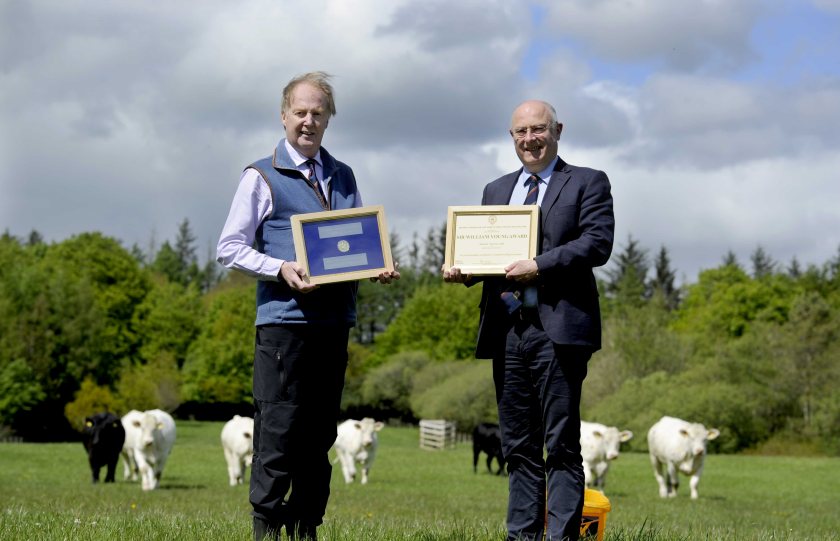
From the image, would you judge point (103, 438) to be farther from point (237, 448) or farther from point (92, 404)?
point (92, 404)

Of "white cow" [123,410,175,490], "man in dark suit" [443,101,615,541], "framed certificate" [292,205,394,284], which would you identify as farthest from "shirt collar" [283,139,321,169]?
"white cow" [123,410,175,490]

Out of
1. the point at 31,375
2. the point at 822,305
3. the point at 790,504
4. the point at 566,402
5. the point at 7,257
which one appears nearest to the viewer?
the point at 566,402

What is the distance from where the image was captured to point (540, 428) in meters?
6.20

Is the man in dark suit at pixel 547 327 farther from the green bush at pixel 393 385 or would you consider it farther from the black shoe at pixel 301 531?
the green bush at pixel 393 385

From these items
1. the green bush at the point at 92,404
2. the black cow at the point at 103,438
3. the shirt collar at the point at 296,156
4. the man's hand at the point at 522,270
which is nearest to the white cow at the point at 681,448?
the black cow at the point at 103,438

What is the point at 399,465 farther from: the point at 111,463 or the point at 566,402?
the point at 566,402

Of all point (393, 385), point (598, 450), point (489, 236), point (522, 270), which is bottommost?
point (598, 450)

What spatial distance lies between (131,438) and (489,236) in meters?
18.4

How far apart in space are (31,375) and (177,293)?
1187 inches

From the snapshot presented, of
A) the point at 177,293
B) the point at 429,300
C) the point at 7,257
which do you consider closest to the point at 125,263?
the point at 7,257

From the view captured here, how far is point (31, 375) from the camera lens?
5762cm

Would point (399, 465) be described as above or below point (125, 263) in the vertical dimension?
below

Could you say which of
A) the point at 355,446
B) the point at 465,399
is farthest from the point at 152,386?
the point at 355,446

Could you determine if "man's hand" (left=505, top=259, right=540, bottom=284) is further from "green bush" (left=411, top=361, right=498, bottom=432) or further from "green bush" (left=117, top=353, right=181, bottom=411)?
"green bush" (left=117, top=353, right=181, bottom=411)
